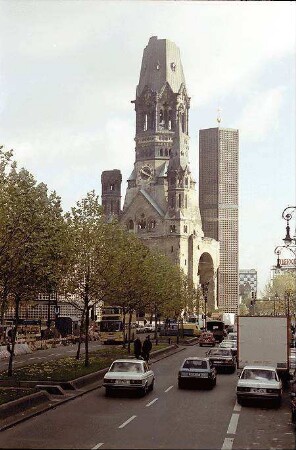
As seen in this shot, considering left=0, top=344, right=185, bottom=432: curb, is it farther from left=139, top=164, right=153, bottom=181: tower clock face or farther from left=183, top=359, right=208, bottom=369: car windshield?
left=139, top=164, right=153, bottom=181: tower clock face

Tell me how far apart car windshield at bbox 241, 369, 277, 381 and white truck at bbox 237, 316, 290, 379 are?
244 inches

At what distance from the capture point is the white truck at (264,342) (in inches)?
1374

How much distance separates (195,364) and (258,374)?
589cm

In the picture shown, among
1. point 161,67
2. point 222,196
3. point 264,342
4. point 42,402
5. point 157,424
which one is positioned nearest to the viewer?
point 157,424

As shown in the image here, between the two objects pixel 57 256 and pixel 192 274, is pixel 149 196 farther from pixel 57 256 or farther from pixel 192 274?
pixel 57 256

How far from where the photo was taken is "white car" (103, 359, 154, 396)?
2931 cm

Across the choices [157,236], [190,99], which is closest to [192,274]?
[157,236]

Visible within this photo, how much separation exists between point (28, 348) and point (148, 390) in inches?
1168

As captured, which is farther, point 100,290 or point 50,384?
point 100,290

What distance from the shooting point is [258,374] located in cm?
2867

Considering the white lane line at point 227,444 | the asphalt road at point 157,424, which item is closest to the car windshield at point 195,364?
the asphalt road at point 157,424

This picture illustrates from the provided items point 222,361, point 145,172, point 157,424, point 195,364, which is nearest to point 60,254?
point 195,364

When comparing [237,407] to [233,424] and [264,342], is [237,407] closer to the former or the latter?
[233,424]

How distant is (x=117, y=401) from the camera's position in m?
28.2
